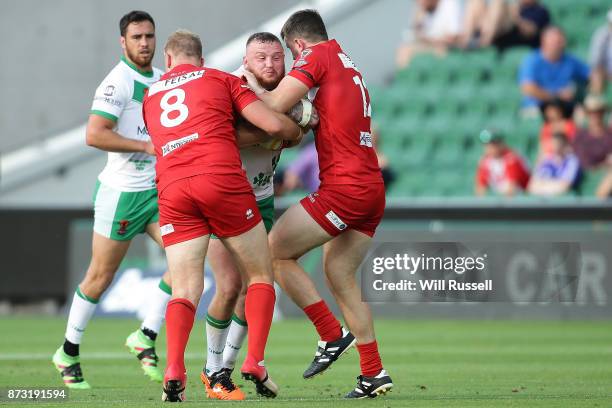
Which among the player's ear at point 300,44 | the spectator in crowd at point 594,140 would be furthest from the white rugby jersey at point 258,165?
the spectator in crowd at point 594,140

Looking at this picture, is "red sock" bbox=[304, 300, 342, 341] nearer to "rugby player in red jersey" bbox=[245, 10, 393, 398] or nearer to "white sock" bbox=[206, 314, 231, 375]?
"rugby player in red jersey" bbox=[245, 10, 393, 398]

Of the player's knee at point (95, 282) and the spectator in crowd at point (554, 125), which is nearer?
the player's knee at point (95, 282)

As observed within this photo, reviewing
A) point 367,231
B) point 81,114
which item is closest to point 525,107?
point 81,114

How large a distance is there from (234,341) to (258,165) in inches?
46.8

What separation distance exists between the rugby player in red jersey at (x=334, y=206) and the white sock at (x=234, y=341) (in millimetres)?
627

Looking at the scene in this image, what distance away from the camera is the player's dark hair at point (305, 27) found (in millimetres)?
7879

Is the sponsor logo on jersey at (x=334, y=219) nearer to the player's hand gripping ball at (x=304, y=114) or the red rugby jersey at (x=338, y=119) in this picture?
the red rugby jersey at (x=338, y=119)

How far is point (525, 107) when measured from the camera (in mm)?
19016

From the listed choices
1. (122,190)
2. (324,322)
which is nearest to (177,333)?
(324,322)

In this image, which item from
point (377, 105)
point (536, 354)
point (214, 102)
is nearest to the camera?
point (214, 102)

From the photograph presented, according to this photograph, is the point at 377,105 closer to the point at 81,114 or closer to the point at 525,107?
the point at 525,107

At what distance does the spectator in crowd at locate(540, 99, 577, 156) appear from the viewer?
56.6ft

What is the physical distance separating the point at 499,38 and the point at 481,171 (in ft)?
11.5

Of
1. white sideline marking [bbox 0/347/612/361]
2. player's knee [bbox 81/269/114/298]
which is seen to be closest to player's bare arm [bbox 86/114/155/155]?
player's knee [bbox 81/269/114/298]
